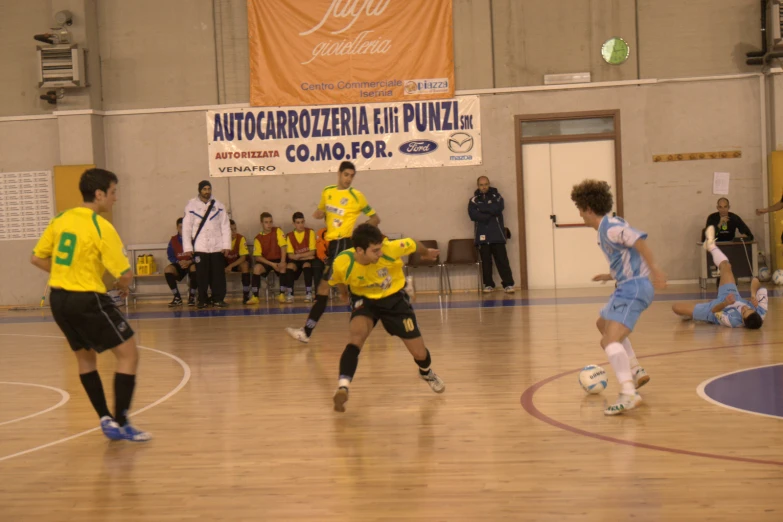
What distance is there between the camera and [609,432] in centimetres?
508

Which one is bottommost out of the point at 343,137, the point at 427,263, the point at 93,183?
the point at 427,263

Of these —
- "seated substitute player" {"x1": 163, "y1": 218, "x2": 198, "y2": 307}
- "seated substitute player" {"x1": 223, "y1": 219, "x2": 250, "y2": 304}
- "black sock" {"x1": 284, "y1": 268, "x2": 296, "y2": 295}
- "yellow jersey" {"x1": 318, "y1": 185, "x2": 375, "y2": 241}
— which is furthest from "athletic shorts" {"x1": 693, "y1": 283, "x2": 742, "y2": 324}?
"seated substitute player" {"x1": 163, "y1": 218, "x2": 198, "y2": 307}

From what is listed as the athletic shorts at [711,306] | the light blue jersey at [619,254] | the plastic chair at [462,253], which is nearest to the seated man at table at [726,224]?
the plastic chair at [462,253]

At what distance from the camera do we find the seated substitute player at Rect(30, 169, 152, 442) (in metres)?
5.04

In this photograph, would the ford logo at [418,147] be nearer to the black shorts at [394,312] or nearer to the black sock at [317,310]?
the black sock at [317,310]

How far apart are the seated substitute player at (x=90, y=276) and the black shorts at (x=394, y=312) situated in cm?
171

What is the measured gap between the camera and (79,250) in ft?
16.6

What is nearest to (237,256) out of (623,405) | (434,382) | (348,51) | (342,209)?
(348,51)

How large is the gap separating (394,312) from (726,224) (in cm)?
1017

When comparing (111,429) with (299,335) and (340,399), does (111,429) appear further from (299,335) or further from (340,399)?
(299,335)

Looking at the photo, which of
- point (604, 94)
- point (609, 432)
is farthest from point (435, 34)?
point (609, 432)

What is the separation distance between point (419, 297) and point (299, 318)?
10.5 ft

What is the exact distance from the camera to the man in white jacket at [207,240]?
46.2 feet

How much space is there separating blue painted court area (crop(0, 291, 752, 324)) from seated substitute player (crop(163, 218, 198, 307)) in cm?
100
